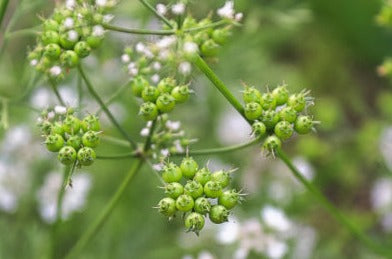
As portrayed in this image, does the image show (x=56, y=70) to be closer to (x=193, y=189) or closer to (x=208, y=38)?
(x=208, y=38)

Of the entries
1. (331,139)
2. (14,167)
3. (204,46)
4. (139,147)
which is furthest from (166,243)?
(204,46)

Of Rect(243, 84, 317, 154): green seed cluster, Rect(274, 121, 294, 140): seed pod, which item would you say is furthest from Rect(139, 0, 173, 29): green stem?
Rect(274, 121, 294, 140): seed pod

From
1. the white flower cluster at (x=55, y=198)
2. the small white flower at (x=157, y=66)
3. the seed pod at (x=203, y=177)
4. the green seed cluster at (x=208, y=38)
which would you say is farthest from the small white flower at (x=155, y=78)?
the white flower cluster at (x=55, y=198)

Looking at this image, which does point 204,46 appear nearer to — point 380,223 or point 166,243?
point 166,243

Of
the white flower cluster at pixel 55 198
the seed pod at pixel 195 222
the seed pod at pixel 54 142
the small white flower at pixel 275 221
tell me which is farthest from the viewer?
the white flower cluster at pixel 55 198

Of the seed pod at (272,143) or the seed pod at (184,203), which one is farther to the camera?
the seed pod at (272,143)

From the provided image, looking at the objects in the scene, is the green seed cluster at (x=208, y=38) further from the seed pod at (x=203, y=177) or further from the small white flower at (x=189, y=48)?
the seed pod at (x=203, y=177)
